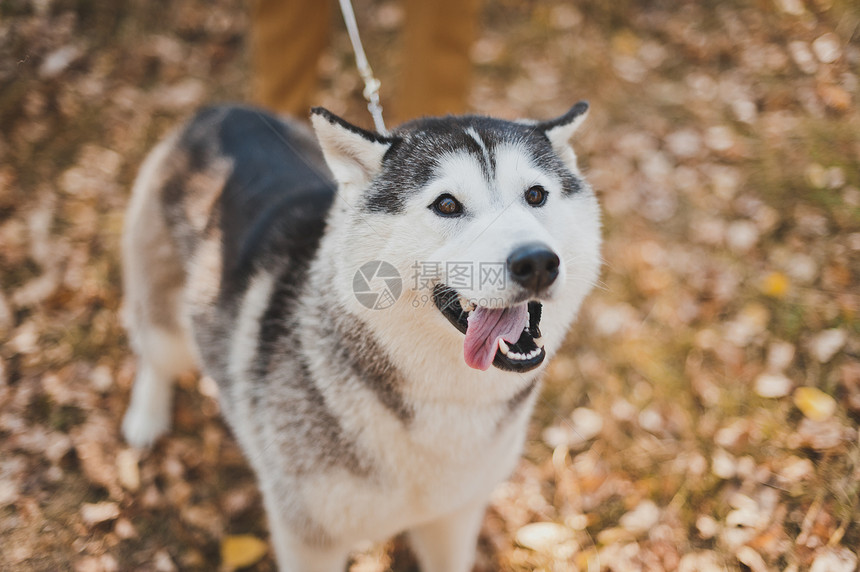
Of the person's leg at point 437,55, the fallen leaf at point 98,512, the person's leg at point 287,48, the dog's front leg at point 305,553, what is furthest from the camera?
the person's leg at point 287,48

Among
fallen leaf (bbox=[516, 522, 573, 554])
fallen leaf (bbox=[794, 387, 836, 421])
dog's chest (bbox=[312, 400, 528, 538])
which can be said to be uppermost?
dog's chest (bbox=[312, 400, 528, 538])

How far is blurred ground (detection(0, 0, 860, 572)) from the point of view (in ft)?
10.0

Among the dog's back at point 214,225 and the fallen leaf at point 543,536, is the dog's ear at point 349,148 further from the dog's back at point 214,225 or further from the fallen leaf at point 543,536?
the fallen leaf at point 543,536

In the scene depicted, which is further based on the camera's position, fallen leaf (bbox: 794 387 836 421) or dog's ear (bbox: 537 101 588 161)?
fallen leaf (bbox: 794 387 836 421)

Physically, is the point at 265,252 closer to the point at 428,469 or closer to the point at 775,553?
the point at 428,469

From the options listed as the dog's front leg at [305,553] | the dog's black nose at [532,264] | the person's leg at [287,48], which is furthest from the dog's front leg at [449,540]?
the person's leg at [287,48]

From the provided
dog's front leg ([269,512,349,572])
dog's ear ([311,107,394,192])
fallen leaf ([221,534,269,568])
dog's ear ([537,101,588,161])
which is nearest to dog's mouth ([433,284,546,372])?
dog's ear ([311,107,394,192])

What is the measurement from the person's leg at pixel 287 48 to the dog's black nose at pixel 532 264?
302 centimetres

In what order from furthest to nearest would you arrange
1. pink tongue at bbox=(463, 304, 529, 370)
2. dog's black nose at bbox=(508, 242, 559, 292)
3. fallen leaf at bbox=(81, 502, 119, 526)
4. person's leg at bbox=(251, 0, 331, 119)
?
person's leg at bbox=(251, 0, 331, 119) < fallen leaf at bbox=(81, 502, 119, 526) < pink tongue at bbox=(463, 304, 529, 370) < dog's black nose at bbox=(508, 242, 559, 292)

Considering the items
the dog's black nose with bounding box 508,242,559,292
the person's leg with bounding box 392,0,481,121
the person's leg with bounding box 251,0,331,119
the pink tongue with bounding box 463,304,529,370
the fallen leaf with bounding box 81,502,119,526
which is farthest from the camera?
the person's leg with bounding box 251,0,331,119

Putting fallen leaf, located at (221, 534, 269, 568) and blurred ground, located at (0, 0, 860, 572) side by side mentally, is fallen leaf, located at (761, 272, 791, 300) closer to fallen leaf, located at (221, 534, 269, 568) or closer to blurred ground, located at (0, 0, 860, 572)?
blurred ground, located at (0, 0, 860, 572)

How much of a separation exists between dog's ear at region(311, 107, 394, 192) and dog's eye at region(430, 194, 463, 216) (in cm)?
29
